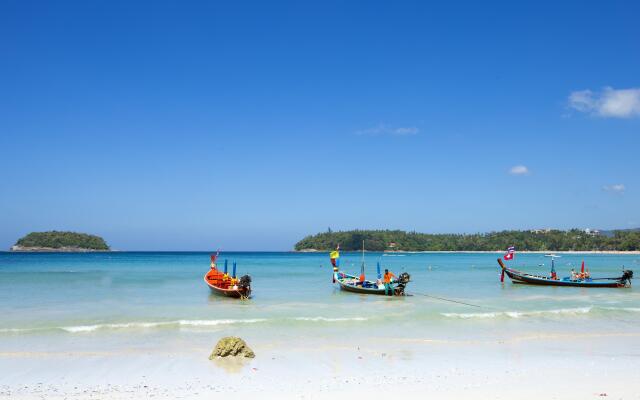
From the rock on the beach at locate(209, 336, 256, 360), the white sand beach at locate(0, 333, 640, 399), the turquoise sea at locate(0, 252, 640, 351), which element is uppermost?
the rock on the beach at locate(209, 336, 256, 360)

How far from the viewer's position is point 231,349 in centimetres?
1211

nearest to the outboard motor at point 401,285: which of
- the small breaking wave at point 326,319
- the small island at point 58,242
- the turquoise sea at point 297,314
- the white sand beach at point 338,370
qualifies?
the turquoise sea at point 297,314

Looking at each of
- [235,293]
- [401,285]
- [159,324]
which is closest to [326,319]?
[159,324]

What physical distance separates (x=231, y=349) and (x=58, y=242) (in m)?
184

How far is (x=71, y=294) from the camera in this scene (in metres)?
28.9

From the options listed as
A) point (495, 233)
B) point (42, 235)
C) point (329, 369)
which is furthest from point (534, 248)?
point (329, 369)

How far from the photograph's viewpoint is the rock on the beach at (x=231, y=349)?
39.5 ft

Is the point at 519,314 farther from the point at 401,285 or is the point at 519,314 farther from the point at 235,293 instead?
the point at 235,293

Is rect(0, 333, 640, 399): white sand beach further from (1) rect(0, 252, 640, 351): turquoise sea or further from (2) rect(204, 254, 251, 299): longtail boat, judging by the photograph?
(2) rect(204, 254, 251, 299): longtail boat

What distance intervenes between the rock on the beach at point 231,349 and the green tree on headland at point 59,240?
183096mm

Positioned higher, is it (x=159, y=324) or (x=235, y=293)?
(x=235, y=293)

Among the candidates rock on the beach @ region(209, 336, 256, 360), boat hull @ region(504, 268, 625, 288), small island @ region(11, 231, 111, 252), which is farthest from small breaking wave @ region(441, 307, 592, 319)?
small island @ region(11, 231, 111, 252)

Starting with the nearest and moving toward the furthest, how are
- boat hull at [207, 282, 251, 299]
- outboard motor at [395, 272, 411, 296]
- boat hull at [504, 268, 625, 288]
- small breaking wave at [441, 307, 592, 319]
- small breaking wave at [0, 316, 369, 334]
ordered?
small breaking wave at [0, 316, 369, 334] < small breaking wave at [441, 307, 592, 319] < boat hull at [207, 282, 251, 299] < outboard motor at [395, 272, 411, 296] < boat hull at [504, 268, 625, 288]

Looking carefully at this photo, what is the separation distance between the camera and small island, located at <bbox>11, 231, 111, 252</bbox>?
170 metres
